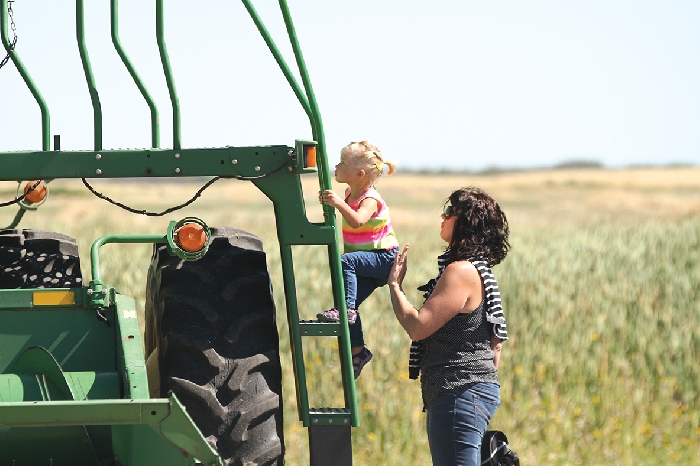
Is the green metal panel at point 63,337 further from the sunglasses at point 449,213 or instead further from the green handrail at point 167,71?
the sunglasses at point 449,213

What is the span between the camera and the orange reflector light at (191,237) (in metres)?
4.48

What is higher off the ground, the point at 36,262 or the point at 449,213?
the point at 449,213

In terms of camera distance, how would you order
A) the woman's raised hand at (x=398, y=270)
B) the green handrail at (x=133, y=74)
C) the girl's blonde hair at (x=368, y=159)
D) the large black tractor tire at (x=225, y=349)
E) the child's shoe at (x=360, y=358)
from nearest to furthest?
the large black tractor tire at (x=225, y=349) → the green handrail at (x=133, y=74) → the woman's raised hand at (x=398, y=270) → the child's shoe at (x=360, y=358) → the girl's blonde hair at (x=368, y=159)

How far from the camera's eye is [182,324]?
455 cm

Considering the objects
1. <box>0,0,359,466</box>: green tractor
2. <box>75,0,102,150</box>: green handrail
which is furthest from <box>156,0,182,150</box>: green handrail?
<box>75,0,102,150</box>: green handrail

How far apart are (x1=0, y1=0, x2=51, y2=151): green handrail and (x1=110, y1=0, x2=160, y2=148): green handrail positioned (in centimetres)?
39

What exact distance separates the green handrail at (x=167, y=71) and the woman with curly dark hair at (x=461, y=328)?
112 cm

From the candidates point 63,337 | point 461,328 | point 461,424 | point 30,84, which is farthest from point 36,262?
point 461,424

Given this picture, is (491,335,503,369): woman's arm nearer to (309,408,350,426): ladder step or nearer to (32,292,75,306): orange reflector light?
(309,408,350,426): ladder step

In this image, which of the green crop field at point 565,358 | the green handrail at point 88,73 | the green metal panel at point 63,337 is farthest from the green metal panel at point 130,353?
the green crop field at point 565,358

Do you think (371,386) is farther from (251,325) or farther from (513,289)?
(251,325)

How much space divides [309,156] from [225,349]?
33.8 inches

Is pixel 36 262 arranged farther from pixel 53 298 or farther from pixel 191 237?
pixel 191 237

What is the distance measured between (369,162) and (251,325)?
4.42 feet
